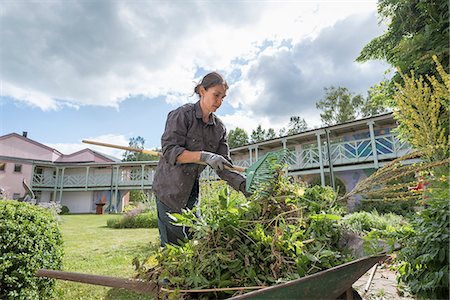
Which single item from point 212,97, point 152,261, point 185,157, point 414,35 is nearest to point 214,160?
point 185,157

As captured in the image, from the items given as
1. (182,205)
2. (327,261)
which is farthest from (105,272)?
(327,261)

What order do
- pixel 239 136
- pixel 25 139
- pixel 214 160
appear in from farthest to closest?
pixel 239 136
pixel 25 139
pixel 214 160

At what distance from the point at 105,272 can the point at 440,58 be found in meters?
6.04

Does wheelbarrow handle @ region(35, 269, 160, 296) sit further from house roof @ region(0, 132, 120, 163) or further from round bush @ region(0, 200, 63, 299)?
house roof @ region(0, 132, 120, 163)

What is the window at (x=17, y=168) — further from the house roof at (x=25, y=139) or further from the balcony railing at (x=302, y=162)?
the house roof at (x=25, y=139)

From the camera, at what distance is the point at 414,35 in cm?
484

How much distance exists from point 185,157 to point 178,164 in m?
0.18

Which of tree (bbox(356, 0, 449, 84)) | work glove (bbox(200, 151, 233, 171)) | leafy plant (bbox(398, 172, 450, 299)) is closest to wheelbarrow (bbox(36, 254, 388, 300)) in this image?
leafy plant (bbox(398, 172, 450, 299))

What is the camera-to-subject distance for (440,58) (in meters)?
4.34

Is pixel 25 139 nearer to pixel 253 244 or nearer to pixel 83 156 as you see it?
pixel 83 156

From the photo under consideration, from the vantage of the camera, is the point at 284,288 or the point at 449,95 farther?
the point at 449,95

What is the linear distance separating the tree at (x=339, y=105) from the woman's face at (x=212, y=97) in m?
25.5

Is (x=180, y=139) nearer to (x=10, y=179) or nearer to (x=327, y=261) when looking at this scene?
(x=327, y=261)

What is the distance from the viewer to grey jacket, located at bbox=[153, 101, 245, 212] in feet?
6.20
